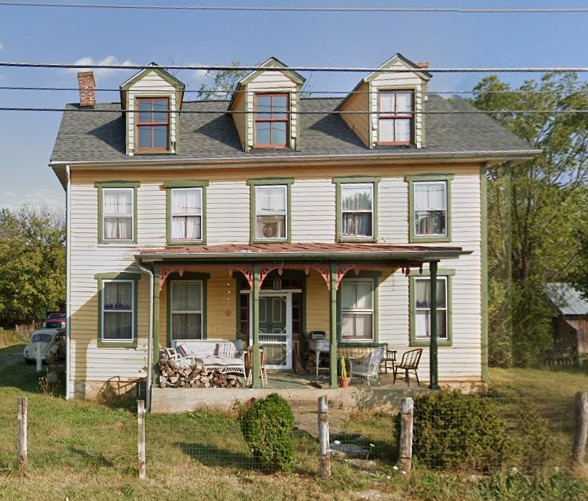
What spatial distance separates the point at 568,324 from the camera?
49.1 ft

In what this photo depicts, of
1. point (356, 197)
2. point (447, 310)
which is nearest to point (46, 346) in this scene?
point (356, 197)

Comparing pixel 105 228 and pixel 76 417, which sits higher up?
pixel 105 228

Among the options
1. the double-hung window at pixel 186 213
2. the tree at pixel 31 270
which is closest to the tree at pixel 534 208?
the double-hung window at pixel 186 213

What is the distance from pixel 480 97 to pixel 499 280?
6394 millimetres

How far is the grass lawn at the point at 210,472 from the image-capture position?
20.9 feet

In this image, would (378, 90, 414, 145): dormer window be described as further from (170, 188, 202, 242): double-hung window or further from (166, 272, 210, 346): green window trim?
(166, 272, 210, 346): green window trim

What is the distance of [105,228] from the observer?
1332 cm

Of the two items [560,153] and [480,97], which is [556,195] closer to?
[560,153]

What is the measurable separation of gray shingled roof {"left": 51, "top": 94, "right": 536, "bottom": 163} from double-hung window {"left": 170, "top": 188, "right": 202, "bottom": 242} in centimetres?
97

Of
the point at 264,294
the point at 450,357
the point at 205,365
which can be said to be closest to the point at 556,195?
the point at 450,357

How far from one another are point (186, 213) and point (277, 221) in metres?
2.42

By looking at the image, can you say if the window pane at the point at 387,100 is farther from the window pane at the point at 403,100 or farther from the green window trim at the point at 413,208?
the green window trim at the point at 413,208

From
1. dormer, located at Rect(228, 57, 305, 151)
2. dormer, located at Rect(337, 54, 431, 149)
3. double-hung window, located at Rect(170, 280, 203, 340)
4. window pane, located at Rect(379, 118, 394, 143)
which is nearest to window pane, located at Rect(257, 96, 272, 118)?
dormer, located at Rect(228, 57, 305, 151)

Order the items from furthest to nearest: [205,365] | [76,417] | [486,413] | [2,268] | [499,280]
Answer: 1. [2,268]
2. [499,280]
3. [205,365]
4. [76,417]
5. [486,413]
